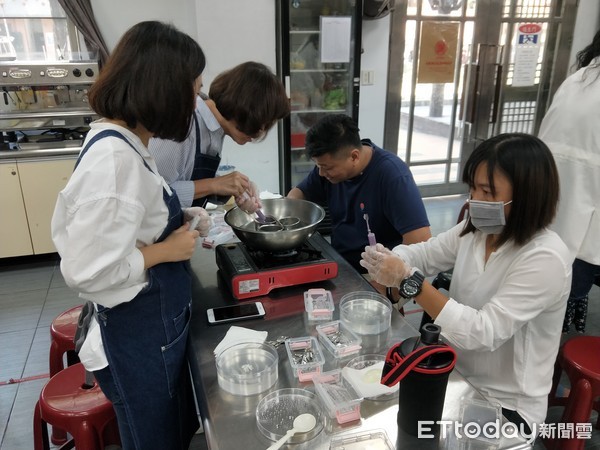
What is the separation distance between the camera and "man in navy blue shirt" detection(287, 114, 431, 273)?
1.92 meters

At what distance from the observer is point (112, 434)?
70.2 inches

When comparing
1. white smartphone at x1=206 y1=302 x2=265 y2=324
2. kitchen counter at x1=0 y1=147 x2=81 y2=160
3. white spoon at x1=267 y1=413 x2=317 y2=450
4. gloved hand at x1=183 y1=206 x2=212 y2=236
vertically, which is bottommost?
white smartphone at x1=206 y1=302 x2=265 y2=324

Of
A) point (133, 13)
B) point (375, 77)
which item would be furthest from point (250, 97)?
point (375, 77)

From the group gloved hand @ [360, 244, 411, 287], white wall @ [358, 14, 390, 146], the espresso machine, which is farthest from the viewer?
white wall @ [358, 14, 390, 146]

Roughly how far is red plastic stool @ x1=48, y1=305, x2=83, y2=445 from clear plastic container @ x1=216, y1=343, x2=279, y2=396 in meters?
0.97

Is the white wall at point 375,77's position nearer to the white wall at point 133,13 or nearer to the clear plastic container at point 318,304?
the white wall at point 133,13

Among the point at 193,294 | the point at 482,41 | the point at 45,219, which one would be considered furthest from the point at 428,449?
the point at 482,41

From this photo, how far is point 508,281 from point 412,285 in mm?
258

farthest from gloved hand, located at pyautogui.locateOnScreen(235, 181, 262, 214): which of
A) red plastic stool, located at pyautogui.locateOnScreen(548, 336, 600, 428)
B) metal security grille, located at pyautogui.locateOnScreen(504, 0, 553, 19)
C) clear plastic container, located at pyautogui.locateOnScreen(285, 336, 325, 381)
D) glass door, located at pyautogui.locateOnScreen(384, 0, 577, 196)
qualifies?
metal security grille, located at pyautogui.locateOnScreen(504, 0, 553, 19)

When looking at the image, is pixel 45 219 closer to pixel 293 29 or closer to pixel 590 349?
pixel 293 29

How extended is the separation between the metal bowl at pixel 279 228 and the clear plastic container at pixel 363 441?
0.71 metres

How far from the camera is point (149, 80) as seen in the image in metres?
1.05

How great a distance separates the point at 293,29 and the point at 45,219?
2.53 meters

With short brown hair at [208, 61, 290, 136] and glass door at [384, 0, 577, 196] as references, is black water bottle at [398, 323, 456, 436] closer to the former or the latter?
short brown hair at [208, 61, 290, 136]
